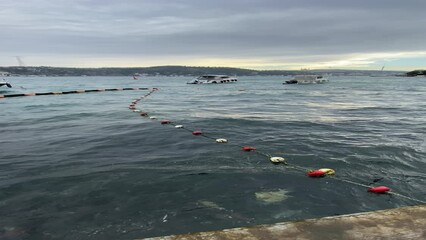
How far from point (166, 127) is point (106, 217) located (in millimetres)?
12631

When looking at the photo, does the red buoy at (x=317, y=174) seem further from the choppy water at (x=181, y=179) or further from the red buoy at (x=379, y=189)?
the red buoy at (x=379, y=189)

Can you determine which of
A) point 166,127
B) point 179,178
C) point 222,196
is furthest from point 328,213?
point 166,127

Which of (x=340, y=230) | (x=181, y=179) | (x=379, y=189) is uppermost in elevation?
(x=340, y=230)

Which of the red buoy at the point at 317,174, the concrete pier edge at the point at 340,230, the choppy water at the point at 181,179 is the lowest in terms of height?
the choppy water at the point at 181,179

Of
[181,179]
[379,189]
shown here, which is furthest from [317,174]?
[181,179]

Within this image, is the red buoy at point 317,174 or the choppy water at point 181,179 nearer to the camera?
the choppy water at point 181,179

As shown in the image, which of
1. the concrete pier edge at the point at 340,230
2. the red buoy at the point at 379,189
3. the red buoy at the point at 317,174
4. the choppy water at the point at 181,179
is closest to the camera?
the concrete pier edge at the point at 340,230

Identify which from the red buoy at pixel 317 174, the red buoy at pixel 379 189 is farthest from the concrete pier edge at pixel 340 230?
the red buoy at pixel 317 174

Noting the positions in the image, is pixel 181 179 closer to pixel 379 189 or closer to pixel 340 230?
pixel 379 189

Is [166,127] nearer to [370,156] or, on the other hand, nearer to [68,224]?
[370,156]

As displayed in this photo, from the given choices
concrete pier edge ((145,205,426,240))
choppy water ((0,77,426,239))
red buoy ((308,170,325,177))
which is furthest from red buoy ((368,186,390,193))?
concrete pier edge ((145,205,426,240))

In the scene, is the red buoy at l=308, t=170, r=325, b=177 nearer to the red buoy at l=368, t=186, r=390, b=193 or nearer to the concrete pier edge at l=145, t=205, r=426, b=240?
the red buoy at l=368, t=186, r=390, b=193

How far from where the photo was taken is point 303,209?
27.1ft

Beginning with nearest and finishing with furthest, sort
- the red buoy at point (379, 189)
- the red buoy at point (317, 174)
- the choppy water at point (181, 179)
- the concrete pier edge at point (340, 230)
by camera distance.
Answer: the concrete pier edge at point (340, 230) → the choppy water at point (181, 179) → the red buoy at point (379, 189) → the red buoy at point (317, 174)
